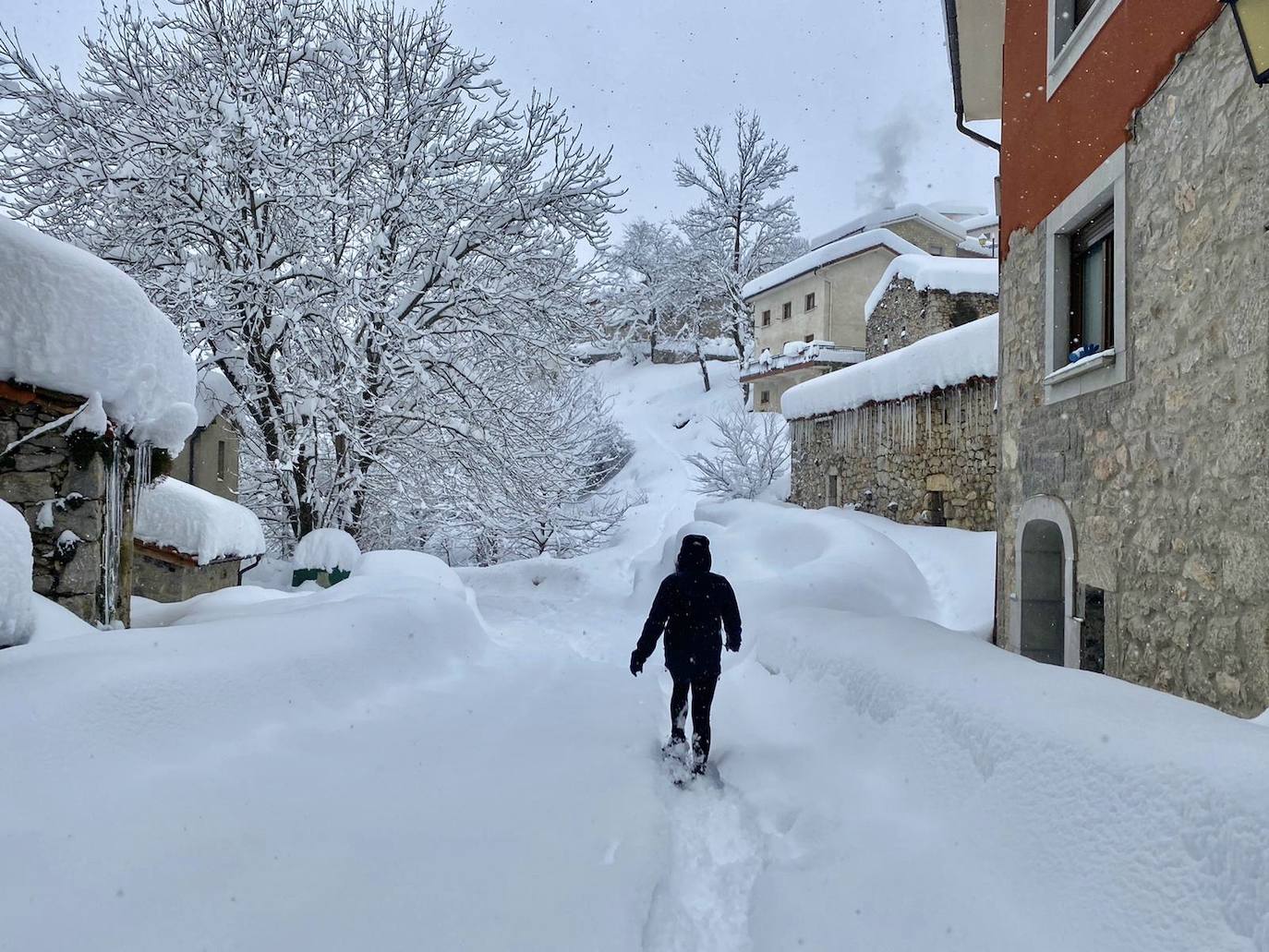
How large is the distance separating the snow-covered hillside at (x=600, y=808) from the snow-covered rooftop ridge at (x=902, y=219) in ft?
111

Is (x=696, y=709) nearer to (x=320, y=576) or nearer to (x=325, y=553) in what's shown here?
(x=325, y=553)

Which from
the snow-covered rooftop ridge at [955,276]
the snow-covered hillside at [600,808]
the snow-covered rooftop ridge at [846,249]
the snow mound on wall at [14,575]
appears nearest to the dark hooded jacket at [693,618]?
the snow-covered hillside at [600,808]

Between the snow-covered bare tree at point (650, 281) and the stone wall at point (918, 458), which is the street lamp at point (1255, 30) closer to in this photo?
the stone wall at point (918, 458)

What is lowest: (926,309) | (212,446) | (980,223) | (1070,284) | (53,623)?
(53,623)

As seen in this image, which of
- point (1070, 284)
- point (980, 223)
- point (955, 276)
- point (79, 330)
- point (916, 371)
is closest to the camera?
point (79, 330)

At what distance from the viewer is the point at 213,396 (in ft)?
35.7

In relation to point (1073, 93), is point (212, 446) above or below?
below

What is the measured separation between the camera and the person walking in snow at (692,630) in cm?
496

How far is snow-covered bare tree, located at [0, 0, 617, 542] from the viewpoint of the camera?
952 centimetres

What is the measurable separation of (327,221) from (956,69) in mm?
8459

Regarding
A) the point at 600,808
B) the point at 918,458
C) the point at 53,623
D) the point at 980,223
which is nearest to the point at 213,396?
the point at 53,623

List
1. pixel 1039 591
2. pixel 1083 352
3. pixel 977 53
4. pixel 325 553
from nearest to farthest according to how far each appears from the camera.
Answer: pixel 1083 352 < pixel 1039 591 < pixel 977 53 < pixel 325 553

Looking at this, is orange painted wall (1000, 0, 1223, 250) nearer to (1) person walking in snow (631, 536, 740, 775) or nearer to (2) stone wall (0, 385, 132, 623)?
(1) person walking in snow (631, 536, 740, 775)

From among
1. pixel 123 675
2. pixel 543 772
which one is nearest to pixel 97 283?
pixel 123 675
